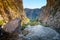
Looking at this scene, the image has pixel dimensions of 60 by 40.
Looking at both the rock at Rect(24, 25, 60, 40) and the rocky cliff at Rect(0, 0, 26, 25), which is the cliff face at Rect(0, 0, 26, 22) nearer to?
the rocky cliff at Rect(0, 0, 26, 25)

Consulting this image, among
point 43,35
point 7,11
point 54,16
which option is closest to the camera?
point 43,35

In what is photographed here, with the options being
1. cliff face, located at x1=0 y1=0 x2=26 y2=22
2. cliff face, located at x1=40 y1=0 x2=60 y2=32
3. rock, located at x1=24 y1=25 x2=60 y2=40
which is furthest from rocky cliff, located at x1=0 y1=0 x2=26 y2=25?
cliff face, located at x1=40 y1=0 x2=60 y2=32

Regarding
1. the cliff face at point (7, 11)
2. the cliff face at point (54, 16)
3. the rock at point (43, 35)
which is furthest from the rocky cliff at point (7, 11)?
the cliff face at point (54, 16)

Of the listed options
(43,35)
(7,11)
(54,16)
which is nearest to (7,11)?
(7,11)

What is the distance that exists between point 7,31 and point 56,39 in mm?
5458

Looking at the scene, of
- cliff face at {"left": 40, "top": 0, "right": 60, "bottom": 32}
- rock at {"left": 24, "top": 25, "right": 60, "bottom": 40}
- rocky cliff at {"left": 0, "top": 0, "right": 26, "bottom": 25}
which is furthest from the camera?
cliff face at {"left": 40, "top": 0, "right": 60, "bottom": 32}

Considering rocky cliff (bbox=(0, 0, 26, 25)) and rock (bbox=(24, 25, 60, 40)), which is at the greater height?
rocky cliff (bbox=(0, 0, 26, 25))

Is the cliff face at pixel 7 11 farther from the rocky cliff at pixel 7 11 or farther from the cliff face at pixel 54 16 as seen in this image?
the cliff face at pixel 54 16

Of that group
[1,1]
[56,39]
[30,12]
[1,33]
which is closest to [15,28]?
[1,33]

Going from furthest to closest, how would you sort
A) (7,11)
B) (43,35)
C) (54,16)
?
(54,16) → (7,11) → (43,35)

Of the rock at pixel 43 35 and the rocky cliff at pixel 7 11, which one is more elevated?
the rocky cliff at pixel 7 11

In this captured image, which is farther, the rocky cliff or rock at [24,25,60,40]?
the rocky cliff

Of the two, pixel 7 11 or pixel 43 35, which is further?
pixel 7 11

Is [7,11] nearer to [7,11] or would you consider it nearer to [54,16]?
[7,11]
